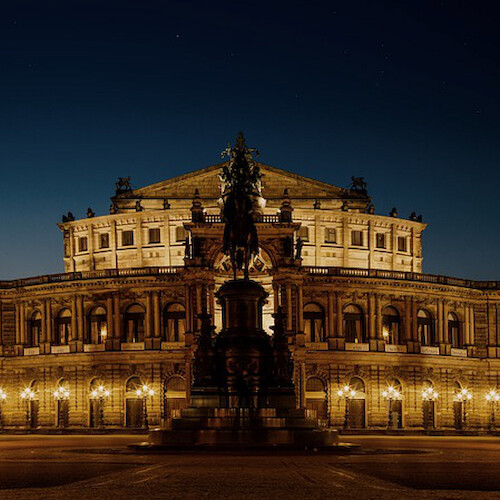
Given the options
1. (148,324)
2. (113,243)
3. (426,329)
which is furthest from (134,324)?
(426,329)

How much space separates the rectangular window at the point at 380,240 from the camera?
379 feet

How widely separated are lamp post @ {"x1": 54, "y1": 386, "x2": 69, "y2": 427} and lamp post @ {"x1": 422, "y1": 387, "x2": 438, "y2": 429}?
33.5 m

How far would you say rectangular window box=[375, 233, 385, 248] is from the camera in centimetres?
11562

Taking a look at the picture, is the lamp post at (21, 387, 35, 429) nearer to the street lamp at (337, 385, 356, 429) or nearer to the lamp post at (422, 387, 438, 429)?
the street lamp at (337, 385, 356, 429)

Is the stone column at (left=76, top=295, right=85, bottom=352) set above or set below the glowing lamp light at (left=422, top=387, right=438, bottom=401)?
above

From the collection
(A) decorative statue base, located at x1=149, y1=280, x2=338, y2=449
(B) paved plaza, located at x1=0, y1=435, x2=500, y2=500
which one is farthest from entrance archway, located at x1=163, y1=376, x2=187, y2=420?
(B) paved plaza, located at x1=0, y1=435, x2=500, y2=500

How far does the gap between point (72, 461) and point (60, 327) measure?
69.4 meters

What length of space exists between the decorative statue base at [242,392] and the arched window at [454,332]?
59521 mm

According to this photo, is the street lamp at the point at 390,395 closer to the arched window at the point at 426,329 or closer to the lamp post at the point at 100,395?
the arched window at the point at 426,329

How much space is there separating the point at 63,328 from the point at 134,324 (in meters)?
8.10

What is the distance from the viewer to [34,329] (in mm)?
104375

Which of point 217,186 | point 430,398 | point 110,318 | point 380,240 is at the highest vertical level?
point 217,186

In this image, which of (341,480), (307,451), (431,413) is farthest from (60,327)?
(341,480)

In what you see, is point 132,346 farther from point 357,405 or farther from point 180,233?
point 357,405
